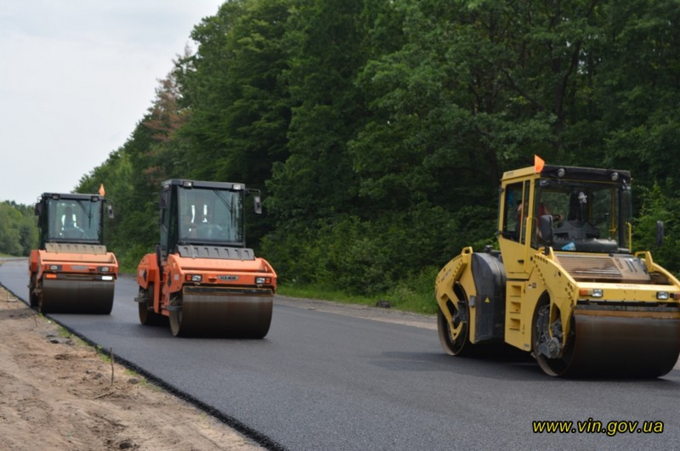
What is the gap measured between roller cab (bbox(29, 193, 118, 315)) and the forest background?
28.3 ft

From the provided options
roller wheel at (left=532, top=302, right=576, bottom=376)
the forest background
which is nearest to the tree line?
the forest background

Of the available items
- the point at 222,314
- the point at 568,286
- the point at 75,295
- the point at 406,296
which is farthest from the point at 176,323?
the point at 406,296

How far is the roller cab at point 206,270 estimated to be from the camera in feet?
50.1

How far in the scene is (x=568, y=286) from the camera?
1055cm

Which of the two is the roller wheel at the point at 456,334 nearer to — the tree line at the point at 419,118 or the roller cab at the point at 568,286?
the roller cab at the point at 568,286

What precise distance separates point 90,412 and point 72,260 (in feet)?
40.0

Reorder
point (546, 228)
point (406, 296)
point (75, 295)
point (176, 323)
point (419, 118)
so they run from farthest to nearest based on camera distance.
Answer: point (419, 118) < point (406, 296) < point (75, 295) < point (176, 323) < point (546, 228)

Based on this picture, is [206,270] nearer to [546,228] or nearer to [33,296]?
[546,228]

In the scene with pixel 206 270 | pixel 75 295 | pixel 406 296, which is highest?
pixel 206 270

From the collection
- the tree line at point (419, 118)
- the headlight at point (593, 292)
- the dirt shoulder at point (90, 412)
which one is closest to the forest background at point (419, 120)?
the tree line at point (419, 118)

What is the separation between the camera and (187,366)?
465 inches

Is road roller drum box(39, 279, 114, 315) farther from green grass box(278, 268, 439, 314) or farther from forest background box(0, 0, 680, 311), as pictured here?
forest background box(0, 0, 680, 311)

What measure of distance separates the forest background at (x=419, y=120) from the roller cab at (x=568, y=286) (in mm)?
8847

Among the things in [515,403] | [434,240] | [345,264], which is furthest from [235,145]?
[515,403]
